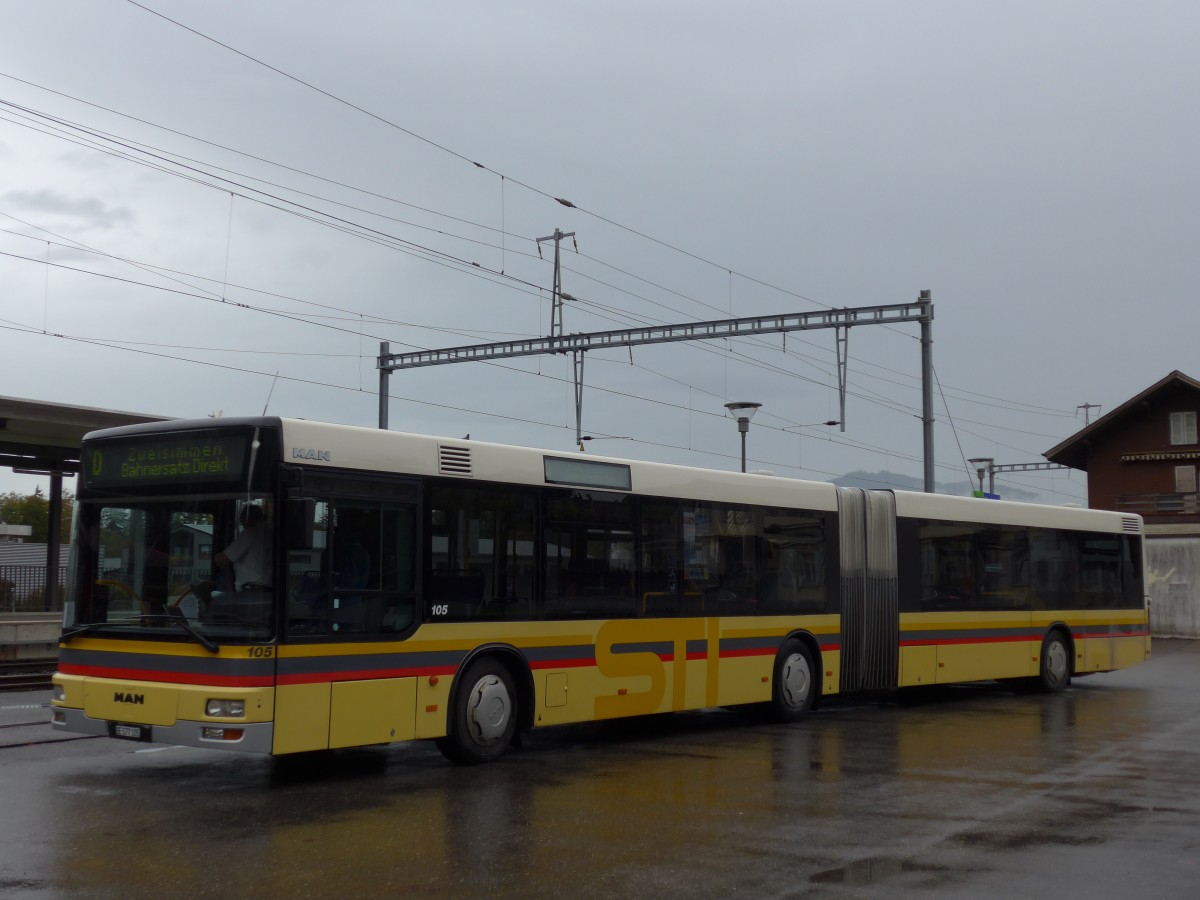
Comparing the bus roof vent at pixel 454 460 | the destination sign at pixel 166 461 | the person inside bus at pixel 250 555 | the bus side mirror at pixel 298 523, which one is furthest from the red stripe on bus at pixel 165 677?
the bus roof vent at pixel 454 460

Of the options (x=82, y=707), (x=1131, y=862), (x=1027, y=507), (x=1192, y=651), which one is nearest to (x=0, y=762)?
(x=82, y=707)

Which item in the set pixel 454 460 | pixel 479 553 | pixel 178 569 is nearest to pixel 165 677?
pixel 178 569

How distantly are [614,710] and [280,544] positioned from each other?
4.24 m

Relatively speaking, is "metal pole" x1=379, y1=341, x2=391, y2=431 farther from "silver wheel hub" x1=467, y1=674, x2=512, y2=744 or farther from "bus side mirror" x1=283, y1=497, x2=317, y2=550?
"bus side mirror" x1=283, y1=497, x2=317, y2=550

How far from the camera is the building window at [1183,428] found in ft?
167

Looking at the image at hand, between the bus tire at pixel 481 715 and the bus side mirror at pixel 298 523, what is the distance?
6.81 ft

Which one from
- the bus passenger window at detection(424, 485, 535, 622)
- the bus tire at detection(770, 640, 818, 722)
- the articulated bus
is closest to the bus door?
the articulated bus

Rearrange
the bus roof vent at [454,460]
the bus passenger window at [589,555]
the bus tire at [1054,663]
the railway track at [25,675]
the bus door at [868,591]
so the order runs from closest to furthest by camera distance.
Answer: the bus roof vent at [454,460] → the bus passenger window at [589,555] → the bus door at [868,591] → the railway track at [25,675] → the bus tire at [1054,663]

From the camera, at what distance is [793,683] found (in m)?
15.1

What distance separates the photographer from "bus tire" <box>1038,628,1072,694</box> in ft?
62.5

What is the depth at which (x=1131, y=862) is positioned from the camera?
7633mm

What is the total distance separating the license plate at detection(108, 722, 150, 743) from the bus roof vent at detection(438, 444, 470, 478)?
3049 millimetres

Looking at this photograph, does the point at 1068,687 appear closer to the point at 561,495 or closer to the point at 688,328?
the point at 688,328

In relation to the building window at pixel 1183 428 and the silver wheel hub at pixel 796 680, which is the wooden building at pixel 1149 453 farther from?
the silver wheel hub at pixel 796 680
